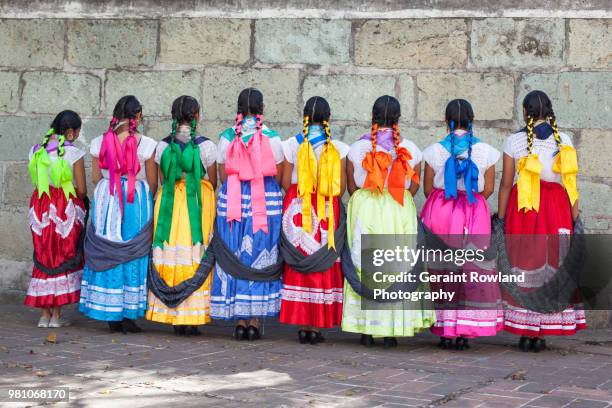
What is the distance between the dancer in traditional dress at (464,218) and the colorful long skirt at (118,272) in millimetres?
2173

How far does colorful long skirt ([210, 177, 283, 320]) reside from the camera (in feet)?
22.3

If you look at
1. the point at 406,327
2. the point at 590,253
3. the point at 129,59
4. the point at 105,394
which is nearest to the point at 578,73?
the point at 590,253

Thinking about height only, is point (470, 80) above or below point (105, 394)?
above

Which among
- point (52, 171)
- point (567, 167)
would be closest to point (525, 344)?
point (567, 167)

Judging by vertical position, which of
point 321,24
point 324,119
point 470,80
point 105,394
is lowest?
point 105,394

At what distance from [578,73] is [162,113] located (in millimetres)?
3596

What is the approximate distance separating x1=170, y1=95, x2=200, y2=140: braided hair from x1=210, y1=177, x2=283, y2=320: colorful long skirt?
607 millimetres

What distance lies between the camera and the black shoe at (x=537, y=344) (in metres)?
6.65

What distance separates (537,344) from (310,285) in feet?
5.46

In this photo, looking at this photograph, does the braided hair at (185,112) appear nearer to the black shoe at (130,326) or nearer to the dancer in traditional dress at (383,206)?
the dancer in traditional dress at (383,206)

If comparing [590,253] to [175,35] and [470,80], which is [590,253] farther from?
[175,35]

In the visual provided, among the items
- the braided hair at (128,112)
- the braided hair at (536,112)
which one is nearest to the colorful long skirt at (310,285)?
the braided hair at (128,112)

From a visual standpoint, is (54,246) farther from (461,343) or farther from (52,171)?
(461,343)

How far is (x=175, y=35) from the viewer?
8.33m
